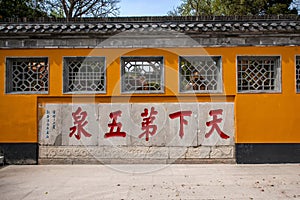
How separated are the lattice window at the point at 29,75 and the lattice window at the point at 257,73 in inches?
Result: 183

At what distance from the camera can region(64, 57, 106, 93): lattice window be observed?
25.2ft

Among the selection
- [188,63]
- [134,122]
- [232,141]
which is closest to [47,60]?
[134,122]

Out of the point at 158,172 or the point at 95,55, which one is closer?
the point at 158,172

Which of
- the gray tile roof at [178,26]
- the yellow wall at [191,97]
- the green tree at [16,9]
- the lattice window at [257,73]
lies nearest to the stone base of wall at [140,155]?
the yellow wall at [191,97]

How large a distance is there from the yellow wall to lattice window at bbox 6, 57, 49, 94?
22cm

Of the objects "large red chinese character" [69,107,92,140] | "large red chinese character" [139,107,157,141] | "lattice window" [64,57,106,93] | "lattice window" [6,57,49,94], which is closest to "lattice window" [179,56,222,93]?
"large red chinese character" [139,107,157,141]

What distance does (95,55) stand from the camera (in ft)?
24.7

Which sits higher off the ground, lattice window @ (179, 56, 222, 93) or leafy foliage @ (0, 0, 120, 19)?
leafy foliage @ (0, 0, 120, 19)

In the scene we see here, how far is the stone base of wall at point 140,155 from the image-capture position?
293 inches

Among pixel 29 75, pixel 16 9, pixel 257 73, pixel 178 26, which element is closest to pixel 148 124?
pixel 178 26

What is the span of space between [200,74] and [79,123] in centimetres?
309

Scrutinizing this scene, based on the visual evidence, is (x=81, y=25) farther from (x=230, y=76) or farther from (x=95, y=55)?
(x=230, y=76)

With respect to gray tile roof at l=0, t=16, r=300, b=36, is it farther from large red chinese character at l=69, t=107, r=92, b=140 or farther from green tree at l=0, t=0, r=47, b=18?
green tree at l=0, t=0, r=47, b=18

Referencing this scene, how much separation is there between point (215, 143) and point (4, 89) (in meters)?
5.07
